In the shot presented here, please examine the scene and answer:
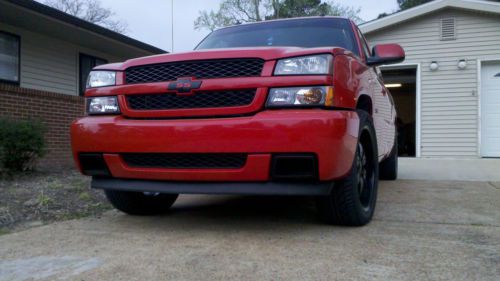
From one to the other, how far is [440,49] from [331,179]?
421 inches

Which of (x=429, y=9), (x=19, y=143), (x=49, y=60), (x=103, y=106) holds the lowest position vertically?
(x=19, y=143)

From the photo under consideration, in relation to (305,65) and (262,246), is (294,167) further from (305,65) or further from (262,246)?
(305,65)

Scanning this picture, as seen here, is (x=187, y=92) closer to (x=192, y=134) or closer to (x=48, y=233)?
(x=192, y=134)

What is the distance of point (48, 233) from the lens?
3.43 metres

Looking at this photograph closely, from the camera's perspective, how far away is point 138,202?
156 inches

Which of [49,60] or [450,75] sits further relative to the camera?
[450,75]

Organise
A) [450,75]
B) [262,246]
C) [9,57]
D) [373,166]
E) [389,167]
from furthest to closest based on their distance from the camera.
Result: [450,75]
[9,57]
[389,167]
[373,166]
[262,246]

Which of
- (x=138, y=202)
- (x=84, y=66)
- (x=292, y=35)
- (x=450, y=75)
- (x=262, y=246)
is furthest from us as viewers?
(x=450, y=75)

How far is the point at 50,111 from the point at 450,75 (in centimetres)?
958

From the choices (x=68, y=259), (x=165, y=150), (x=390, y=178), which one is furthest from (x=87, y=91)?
(x=390, y=178)

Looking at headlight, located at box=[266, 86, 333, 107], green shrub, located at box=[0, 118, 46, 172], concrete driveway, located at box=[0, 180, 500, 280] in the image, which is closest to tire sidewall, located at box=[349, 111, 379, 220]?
concrete driveway, located at box=[0, 180, 500, 280]

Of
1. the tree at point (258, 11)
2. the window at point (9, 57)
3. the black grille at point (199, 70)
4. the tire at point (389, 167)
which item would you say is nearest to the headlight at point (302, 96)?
the black grille at point (199, 70)

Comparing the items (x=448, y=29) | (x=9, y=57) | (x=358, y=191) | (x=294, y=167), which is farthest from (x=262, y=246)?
(x=448, y=29)

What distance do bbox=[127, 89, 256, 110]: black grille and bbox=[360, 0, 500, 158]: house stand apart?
34.2ft
